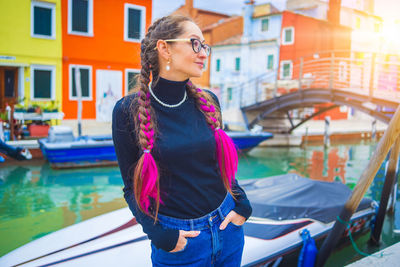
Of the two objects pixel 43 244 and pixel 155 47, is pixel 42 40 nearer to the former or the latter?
pixel 43 244

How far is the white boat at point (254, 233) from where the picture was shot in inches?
113

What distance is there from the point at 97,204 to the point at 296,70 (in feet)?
56.0

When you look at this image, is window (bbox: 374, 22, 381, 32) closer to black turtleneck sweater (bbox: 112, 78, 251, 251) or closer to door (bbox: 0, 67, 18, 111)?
door (bbox: 0, 67, 18, 111)

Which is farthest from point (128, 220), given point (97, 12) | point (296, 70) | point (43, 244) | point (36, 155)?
point (296, 70)

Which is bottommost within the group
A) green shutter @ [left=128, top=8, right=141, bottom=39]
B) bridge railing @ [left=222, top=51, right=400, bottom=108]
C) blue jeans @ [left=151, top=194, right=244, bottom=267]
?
blue jeans @ [left=151, top=194, right=244, bottom=267]

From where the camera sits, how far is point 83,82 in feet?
43.8

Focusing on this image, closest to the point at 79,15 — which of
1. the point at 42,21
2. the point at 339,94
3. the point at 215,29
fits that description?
the point at 42,21

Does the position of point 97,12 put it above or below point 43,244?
above

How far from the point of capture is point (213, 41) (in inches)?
1054

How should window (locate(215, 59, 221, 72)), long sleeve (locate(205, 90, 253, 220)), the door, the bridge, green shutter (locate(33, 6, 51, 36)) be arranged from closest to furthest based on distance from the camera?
long sleeve (locate(205, 90, 253, 220)) → the bridge → green shutter (locate(33, 6, 51, 36)) → the door → window (locate(215, 59, 221, 72))

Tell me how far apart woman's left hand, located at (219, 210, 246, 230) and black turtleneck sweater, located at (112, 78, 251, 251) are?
2.7 inches

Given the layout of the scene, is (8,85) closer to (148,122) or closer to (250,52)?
(148,122)

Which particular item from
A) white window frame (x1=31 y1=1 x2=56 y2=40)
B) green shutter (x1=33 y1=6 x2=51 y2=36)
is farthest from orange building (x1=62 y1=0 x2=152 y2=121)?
green shutter (x1=33 y1=6 x2=51 y2=36)

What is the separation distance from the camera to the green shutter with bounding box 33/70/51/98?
12.1 meters
